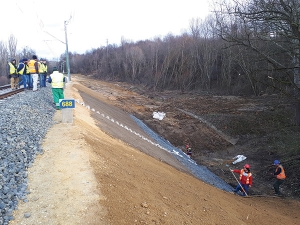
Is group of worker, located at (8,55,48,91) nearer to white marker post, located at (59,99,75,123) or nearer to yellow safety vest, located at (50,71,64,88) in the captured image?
yellow safety vest, located at (50,71,64,88)

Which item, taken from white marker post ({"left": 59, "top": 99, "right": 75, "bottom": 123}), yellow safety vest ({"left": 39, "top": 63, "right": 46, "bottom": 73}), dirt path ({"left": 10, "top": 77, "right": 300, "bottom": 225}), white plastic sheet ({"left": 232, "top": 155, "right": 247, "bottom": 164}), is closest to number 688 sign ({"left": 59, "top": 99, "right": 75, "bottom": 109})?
white marker post ({"left": 59, "top": 99, "right": 75, "bottom": 123})

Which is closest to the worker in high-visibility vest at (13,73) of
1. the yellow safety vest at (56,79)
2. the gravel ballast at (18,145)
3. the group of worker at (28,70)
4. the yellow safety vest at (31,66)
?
the group of worker at (28,70)

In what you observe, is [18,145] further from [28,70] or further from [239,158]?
[239,158]

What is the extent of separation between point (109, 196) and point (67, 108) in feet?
18.3

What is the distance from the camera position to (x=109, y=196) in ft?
17.0

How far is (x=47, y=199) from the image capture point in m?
4.93

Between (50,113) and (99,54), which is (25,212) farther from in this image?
(99,54)

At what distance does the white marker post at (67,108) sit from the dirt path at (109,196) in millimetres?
1097

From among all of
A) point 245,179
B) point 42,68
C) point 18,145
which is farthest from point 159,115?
point 18,145

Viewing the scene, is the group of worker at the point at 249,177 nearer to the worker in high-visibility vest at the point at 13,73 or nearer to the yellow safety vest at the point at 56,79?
the yellow safety vest at the point at 56,79

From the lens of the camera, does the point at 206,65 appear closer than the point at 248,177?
No

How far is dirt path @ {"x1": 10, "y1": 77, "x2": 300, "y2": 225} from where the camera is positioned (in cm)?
463

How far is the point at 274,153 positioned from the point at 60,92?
39.4 feet

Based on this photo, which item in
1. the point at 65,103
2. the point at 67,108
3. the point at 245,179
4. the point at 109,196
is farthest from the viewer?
the point at 245,179
